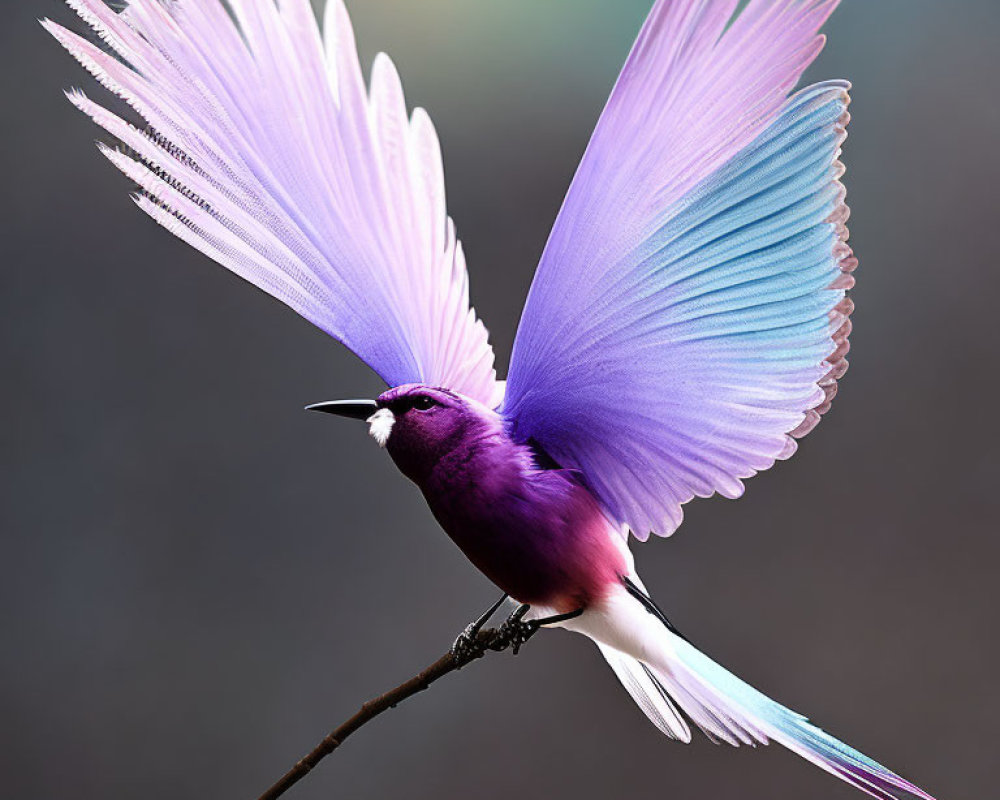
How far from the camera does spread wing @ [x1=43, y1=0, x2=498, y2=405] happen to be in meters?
0.36

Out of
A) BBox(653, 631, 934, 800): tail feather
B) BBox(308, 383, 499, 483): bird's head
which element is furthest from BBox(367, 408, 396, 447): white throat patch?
BBox(653, 631, 934, 800): tail feather

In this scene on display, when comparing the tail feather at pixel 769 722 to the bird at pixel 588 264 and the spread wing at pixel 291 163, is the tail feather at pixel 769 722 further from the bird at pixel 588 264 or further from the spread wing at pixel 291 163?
the spread wing at pixel 291 163

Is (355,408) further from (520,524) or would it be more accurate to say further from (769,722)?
(769,722)

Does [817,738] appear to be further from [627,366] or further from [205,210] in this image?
[205,210]

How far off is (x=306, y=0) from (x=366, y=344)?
128 millimetres

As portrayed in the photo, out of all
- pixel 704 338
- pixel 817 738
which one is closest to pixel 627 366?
pixel 704 338

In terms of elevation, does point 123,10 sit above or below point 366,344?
above

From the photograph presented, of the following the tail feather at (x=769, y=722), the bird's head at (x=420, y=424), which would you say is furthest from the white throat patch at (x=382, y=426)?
the tail feather at (x=769, y=722)

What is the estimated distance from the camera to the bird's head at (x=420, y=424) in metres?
0.35

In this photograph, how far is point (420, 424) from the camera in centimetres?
35

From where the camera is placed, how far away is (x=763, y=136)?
326mm

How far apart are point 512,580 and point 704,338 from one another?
11cm

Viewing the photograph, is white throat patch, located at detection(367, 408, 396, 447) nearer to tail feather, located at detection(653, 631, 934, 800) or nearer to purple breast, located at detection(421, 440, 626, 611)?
purple breast, located at detection(421, 440, 626, 611)

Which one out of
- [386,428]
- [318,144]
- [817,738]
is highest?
[318,144]
